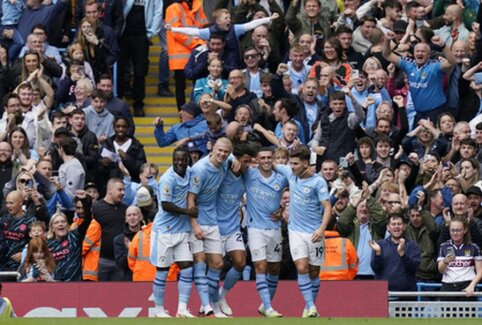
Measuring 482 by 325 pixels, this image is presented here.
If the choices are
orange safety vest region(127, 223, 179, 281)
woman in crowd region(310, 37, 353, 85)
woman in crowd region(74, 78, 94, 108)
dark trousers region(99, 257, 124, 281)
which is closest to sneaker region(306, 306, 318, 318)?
orange safety vest region(127, 223, 179, 281)

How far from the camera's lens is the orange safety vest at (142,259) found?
81.9 ft

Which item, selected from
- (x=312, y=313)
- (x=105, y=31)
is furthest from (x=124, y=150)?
(x=312, y=313)

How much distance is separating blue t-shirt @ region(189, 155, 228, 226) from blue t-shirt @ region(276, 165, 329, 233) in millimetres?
914

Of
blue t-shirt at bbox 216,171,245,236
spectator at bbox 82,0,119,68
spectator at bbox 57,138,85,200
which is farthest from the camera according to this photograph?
spectator at bbox 82,0,119,68

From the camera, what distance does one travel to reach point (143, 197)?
86.3ft

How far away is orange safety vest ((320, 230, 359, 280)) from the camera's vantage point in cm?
2492

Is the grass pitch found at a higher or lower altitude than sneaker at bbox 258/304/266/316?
higher

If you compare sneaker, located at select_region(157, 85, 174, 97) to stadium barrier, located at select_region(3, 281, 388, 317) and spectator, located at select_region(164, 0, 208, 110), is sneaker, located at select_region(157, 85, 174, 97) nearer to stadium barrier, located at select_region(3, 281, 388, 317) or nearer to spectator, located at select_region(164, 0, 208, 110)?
spectator, located at select_region(164, 0, 208, 110)

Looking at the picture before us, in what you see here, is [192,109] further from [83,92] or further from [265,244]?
[265,244]

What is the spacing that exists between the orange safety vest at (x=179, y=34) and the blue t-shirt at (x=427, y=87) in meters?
Result: 3.81

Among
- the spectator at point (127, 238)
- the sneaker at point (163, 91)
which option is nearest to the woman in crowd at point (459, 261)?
the spectator at point (127, 238)

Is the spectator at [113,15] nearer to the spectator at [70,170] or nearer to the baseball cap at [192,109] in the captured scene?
the baseball cap at [192,109]

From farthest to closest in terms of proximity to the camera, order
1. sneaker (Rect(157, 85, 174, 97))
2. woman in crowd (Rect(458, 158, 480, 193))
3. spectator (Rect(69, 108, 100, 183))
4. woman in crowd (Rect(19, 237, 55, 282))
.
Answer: sneaker (Rect(157, 85, 174, 97)) < spectator (Rect(69, 108, 100, 183)) < woman in crowd (Rect(458, 158, 480, 193)) < woman in crowd (Rect(19, 237, 55, 282))

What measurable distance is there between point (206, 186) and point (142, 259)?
1683mm
